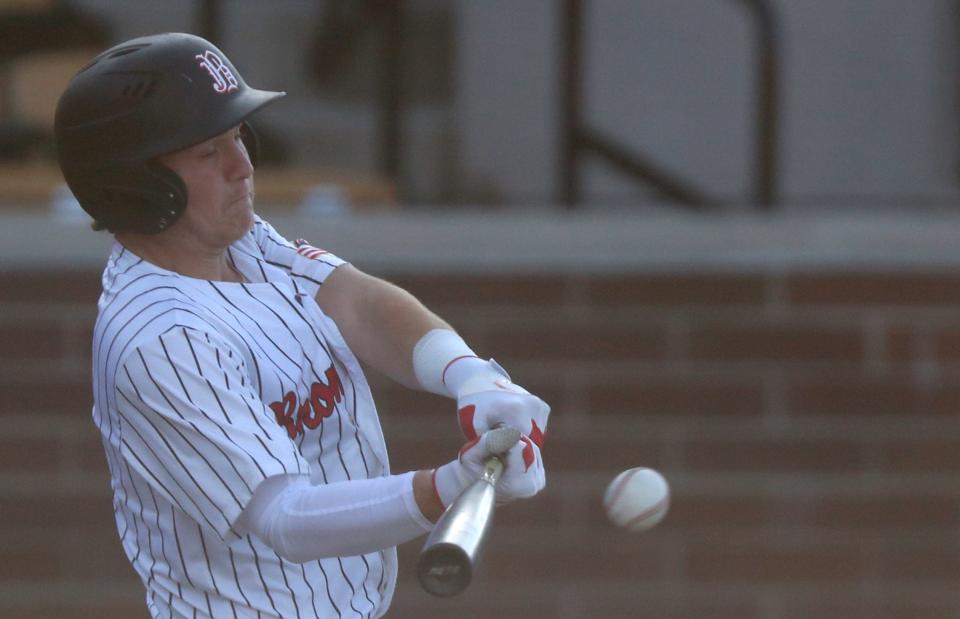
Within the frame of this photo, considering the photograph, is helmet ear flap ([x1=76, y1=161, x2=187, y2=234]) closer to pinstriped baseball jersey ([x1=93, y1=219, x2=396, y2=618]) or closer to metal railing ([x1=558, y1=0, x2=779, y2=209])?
pinstriped baseball jersey ([x1=93, y1=219, x2=396, y2=618])

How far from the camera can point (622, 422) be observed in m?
5.23

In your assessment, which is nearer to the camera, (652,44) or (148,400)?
(148,400)

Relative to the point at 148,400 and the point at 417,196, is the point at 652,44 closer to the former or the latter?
the point at 417,196

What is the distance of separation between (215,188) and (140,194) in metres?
0.11

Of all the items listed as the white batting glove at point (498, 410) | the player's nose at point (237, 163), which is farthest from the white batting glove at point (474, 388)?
the player's nose at point (237, 163)

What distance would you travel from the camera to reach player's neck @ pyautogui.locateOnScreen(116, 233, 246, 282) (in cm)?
270

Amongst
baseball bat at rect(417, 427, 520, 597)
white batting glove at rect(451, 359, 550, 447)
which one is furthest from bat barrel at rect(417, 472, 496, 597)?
white batting glove at rect(451, 359, 550, 447)

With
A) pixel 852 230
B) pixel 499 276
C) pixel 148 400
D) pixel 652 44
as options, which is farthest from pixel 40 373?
pixel 148 400

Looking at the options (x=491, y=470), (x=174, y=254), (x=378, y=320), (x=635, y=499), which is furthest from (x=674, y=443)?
(x=491, y=470)

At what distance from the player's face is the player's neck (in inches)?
1.1

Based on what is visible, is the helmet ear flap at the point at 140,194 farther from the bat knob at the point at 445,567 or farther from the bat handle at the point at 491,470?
the bat knob at the point at 445,567

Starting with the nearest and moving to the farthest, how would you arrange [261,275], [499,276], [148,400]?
[148,400]
[261,275]
[499,276]

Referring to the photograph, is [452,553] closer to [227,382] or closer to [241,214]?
[227,382]

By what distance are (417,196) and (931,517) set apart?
1.85 metres
